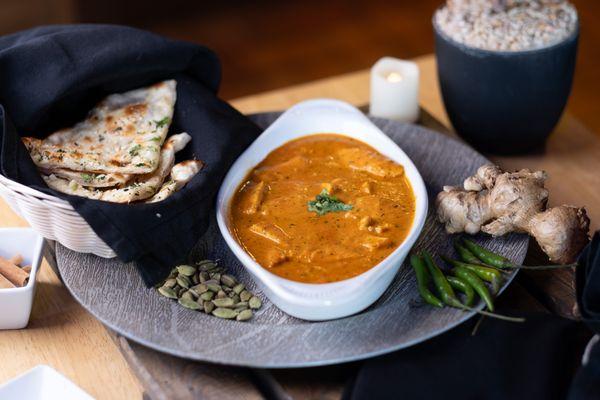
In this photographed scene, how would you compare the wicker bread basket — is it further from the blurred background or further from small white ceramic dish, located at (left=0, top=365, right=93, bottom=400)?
the blurred background

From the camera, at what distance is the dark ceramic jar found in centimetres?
249

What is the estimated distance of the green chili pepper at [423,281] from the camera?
1.94 m

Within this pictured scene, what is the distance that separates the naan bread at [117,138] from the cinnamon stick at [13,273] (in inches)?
11.3

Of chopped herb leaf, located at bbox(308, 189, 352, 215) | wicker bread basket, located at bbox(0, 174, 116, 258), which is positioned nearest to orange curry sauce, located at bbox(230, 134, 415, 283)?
chopped herb leaf, located at bbox(308, 189, 352, 215)

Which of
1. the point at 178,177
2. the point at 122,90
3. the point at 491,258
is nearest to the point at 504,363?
the point at 491,258

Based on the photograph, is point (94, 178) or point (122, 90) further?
point (122, 90)

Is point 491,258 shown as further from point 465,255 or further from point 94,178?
point 94,178

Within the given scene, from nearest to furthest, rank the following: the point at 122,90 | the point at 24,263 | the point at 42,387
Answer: the point at 42,387 < the point at 24,263 < the point at 122,90

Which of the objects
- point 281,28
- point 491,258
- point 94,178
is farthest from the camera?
point 281,28

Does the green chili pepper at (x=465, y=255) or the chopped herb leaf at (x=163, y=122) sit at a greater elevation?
the chopped herb leaf at (x=163, y=122)

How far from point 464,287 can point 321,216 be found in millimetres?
412

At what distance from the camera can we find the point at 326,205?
213 centimetres

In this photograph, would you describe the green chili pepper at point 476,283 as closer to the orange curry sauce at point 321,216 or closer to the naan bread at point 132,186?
the orange curry sauce at point 321,216

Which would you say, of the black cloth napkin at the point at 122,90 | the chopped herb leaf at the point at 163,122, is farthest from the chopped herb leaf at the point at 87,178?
the chopped herb leaf at the point at 163,122
